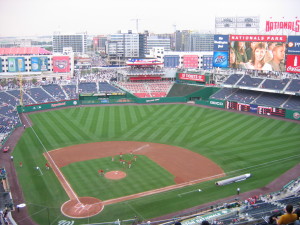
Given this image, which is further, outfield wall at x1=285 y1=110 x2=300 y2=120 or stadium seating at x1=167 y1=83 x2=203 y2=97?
stadium seating at x1=167 y1=83 x2=203 y2=97

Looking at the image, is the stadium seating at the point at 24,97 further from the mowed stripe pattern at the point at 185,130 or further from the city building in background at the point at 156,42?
the city building in background at the point at 156,42

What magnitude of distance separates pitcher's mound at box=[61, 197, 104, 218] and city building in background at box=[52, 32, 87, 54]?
527ft

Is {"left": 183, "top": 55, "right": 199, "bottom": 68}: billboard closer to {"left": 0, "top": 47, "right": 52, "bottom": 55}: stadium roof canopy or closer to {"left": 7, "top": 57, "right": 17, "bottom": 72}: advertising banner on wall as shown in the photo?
{"left": 0, "top": 47, "right": 52, "bottom": 55}: stadium roof canopy

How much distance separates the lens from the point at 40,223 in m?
23.4

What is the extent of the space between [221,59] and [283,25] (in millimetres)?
13068

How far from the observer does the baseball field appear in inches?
1045

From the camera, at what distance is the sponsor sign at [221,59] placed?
2482 inches

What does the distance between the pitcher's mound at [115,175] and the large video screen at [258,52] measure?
37199mm

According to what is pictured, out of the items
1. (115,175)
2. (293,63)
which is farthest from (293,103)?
(115,175)

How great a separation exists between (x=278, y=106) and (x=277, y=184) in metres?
27.8

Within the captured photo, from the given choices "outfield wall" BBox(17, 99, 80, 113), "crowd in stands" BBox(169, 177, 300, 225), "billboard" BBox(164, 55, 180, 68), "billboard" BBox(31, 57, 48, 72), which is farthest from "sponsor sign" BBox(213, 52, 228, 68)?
"billboard" BBox(164, 55, 180, 68)

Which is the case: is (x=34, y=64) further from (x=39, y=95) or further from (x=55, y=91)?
(x=39, y=95)

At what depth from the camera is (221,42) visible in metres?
63.1

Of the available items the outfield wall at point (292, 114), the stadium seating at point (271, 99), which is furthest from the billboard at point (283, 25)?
the outfield wall at point (292, 114)
